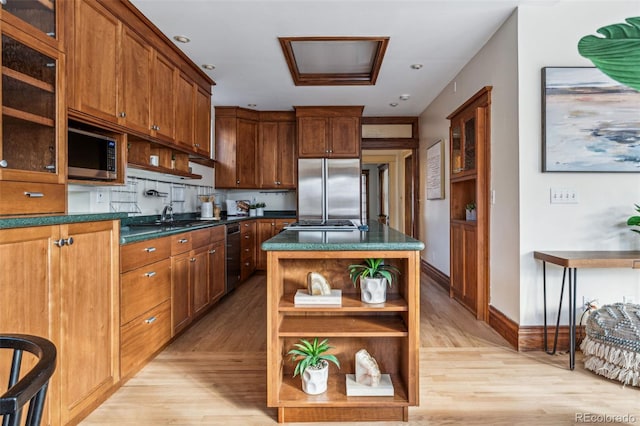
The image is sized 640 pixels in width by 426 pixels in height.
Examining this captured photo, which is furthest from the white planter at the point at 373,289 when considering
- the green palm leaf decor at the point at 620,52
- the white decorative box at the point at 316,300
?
the green palm leaf decor at the point at 620,52

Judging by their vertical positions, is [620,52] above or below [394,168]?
below

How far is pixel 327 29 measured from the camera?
9.28ft

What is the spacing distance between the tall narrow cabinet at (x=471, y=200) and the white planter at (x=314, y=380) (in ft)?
6.49

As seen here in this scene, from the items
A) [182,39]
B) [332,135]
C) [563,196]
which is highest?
[182,39]

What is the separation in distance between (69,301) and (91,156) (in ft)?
3.45

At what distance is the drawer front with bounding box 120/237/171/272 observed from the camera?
1979mm

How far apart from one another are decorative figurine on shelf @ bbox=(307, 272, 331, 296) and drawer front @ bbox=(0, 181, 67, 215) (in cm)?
132

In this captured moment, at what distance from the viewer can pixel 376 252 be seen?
1.60 metres

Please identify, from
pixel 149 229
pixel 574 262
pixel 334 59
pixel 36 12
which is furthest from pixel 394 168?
pixel 36 12

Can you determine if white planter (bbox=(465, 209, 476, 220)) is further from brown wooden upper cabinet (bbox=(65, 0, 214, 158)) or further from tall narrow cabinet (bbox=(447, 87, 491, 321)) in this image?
brown wooden upper cabinet (bbox=(65, 0, 214, 158))

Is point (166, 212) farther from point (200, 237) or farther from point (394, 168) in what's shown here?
point (394, 168)

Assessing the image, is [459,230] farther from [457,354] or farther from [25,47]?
[25,47]

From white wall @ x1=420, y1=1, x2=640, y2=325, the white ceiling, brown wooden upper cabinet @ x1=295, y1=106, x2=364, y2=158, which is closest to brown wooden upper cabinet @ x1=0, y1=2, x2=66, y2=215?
the white ceiling

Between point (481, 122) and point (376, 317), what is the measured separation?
218 centimetres
